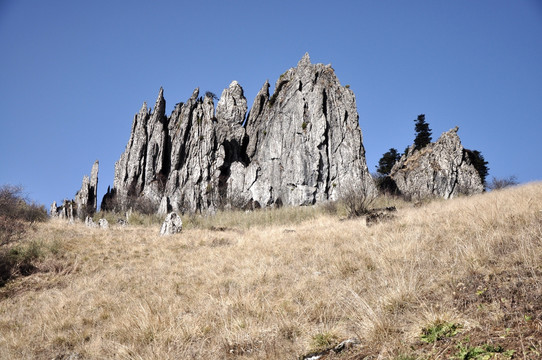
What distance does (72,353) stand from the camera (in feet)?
13.3

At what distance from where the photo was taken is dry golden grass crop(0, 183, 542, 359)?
2.58 m

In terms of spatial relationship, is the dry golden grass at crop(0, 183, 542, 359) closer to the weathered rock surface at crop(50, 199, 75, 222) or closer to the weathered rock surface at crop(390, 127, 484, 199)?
the weathered rock surface at crop(50, 199, 75, 222)

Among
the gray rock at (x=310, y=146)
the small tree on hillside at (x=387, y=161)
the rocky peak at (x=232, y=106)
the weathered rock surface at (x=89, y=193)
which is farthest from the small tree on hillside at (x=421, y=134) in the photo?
the weathered rock surface at (x=89, y=193)

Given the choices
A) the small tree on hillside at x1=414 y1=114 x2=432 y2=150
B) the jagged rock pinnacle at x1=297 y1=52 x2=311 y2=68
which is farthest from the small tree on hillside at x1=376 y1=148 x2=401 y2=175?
the jagged rock pinnacle at x1=297 y1=52 x2=311 y2=68

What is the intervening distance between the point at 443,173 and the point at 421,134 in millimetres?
13632

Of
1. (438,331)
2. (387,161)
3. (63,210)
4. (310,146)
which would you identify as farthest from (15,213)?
(387,161)

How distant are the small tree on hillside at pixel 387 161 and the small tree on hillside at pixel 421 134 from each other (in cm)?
452

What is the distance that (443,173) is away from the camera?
37875mm

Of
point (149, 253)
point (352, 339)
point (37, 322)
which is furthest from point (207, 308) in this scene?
point (149, 253)

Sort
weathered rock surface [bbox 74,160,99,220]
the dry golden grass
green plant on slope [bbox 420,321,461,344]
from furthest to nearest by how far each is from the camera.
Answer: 1. weathered rock surface [bbox 74,160,99,220]
2. the dry golden grass
3. green plant on slope [bbox 420,321,461,344]

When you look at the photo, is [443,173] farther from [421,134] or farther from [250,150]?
[250,150]

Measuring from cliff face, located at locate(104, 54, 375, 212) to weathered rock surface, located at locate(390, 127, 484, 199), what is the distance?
21.5 feet

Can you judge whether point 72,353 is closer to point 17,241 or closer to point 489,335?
point 489,335

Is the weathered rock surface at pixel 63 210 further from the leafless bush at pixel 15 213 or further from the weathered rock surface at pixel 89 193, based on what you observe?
the leafless bush at pixel 15 213
